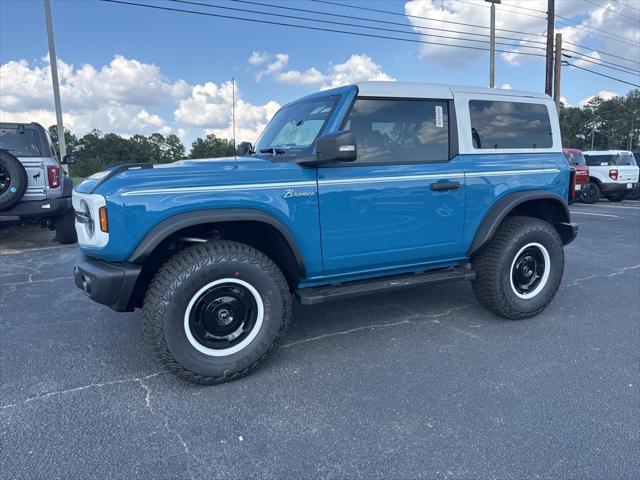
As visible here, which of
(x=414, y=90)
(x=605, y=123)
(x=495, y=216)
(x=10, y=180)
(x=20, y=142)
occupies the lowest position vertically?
(x=495, y=216)

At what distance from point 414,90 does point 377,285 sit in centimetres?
158

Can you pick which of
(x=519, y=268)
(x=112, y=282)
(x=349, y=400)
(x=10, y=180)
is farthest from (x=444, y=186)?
(x=10, y=180)

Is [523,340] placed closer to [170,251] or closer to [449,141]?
[449,141]

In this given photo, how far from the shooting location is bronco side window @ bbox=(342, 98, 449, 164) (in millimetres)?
3398

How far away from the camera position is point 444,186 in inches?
140

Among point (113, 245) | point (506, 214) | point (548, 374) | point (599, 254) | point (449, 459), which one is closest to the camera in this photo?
point (449, 459)

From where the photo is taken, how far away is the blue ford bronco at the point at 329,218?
280cm

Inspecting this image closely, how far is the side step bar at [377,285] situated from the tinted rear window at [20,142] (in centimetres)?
634

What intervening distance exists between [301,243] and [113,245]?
47.0 inches

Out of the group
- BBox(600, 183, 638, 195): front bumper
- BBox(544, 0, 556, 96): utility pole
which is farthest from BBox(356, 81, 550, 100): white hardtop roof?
BBox(544, 0, 556, 96): utility pole

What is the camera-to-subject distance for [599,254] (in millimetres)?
6887

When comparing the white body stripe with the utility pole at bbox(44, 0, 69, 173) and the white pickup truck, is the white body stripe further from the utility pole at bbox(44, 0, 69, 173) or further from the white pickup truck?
the white pickup truck

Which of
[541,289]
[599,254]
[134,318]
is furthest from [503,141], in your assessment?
[599,254]

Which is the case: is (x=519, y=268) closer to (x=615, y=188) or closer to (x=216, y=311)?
(x=216, y=311)
